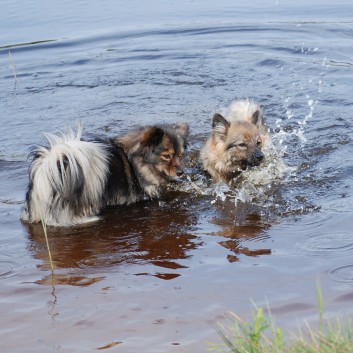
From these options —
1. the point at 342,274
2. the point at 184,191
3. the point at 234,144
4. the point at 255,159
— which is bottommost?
the point at 342,274

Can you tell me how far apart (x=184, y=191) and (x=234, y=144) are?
2.25 ft

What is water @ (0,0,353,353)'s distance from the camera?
488 centimetres

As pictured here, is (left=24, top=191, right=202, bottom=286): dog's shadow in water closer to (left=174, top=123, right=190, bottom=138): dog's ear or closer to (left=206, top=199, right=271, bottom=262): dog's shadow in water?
(left=206, top=199, right=271, bottom=262): dog's shadow in water

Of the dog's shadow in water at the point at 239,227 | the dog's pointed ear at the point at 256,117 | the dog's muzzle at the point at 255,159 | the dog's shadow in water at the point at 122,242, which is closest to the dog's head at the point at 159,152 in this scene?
the dog's shadow in water at the point at 122,242

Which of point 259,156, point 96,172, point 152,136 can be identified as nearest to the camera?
point 96,172

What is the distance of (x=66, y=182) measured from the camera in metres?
6.46

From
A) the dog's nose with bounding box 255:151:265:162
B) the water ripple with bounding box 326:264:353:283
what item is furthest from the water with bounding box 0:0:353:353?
the dog's nose with bounding box 255:151:265:162

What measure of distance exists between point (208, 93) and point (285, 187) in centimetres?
324

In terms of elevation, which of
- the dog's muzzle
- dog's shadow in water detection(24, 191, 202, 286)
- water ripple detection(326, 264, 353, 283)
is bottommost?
water ripple detection(326, 264, 353, 283)

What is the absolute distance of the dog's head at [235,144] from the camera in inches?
290

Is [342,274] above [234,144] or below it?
below

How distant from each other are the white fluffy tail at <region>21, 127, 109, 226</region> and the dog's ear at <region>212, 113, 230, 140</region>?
1.26 meters

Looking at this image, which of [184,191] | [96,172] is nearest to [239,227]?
[184,191]

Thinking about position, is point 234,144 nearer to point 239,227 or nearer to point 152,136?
point 152,136
